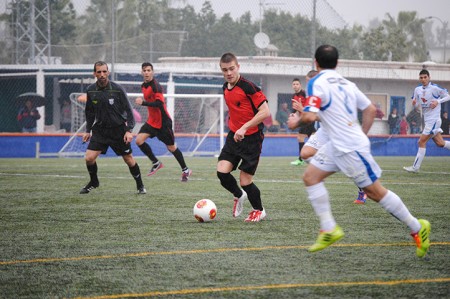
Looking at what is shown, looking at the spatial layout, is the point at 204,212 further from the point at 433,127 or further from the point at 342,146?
the point at 433,127

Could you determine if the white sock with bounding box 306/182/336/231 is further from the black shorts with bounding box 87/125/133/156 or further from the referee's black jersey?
the black shorts with bounding box 87/125/133/156

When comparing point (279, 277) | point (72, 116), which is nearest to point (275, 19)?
point (72, 116)

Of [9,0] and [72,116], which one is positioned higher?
[9,0]

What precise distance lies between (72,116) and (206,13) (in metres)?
6.15

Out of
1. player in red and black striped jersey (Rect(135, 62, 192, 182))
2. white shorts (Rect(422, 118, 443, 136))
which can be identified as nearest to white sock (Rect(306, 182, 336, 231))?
player in red and black striped jersey (Rect(135, 62, 192, 182))

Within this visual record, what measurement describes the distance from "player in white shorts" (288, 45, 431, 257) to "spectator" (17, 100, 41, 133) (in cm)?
1997

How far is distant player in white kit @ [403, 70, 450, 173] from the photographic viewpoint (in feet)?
54.7

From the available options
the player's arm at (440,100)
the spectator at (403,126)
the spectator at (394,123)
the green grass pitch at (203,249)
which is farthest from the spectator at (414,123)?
the green grass pitch at (203,249)

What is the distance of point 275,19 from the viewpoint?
28328 mm

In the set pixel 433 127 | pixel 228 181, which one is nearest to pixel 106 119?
pixel 228 181

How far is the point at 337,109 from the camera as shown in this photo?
6.18m

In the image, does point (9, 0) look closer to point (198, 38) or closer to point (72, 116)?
point (72, 116)

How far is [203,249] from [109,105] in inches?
206

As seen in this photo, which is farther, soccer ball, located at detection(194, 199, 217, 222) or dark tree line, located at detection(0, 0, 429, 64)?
dark tree line, located at detection(0, 0, 429, 64)
